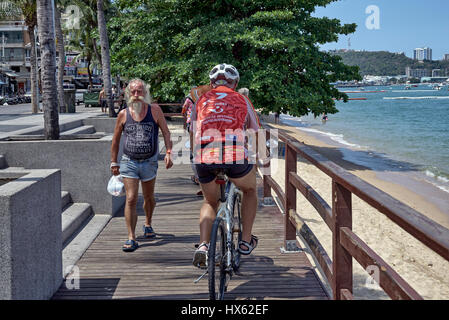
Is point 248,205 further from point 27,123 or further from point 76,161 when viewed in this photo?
point 27,123

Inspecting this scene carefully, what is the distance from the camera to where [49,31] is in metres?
8.12

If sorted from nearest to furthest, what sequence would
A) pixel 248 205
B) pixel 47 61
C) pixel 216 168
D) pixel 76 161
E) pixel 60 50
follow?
pixel 216 168, pixel 248 205, pixel 76 161, pixel 47 61, pixel 60 50

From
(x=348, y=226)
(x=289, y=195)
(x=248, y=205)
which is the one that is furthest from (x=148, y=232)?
(x=348, y=226)

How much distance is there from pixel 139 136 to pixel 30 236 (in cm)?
205

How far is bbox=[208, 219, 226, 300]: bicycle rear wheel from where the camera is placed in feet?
12.3

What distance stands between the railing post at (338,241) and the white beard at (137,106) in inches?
109

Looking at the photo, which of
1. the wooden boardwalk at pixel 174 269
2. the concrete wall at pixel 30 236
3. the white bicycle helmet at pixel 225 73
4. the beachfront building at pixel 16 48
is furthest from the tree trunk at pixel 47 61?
the beachfront building at pixel 16 48

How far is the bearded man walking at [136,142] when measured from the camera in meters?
5.56

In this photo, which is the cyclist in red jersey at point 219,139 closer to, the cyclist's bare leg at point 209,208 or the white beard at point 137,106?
the cyclist's bare leg at point 209,208

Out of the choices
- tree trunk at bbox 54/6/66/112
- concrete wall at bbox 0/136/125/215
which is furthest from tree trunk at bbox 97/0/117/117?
concrete wall at bbox 0/136/125/215

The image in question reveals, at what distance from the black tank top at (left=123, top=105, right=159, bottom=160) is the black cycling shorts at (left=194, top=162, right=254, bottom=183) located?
1.59 meters

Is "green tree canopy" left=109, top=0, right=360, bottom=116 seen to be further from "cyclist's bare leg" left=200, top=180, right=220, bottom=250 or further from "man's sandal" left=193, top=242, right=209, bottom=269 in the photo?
"man's sandal" left=193, top=242, right=209, bottom=269

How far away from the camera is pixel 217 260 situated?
396cm
